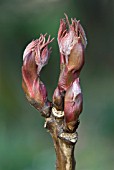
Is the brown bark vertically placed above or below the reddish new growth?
below

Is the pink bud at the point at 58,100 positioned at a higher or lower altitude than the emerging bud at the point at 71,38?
lower

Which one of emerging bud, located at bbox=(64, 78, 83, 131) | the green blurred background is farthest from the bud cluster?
the green blurred background

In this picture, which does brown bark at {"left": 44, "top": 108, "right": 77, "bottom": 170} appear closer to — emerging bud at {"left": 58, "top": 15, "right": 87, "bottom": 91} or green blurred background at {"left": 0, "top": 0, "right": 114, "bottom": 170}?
emerging bud at {"left": 58, "top": 15, "right": 87, "bottom": 91}

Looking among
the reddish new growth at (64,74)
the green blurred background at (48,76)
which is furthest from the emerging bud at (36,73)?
the green blurred background at (48,76)

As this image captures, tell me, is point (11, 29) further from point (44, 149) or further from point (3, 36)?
point (44, 149)

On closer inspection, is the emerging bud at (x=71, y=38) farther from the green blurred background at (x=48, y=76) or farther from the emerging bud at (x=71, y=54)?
the green blurred background at (x=48, y=76)

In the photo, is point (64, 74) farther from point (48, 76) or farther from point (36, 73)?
point (48, 76)

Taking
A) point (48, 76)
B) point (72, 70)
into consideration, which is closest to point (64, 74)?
point (72, 70)
